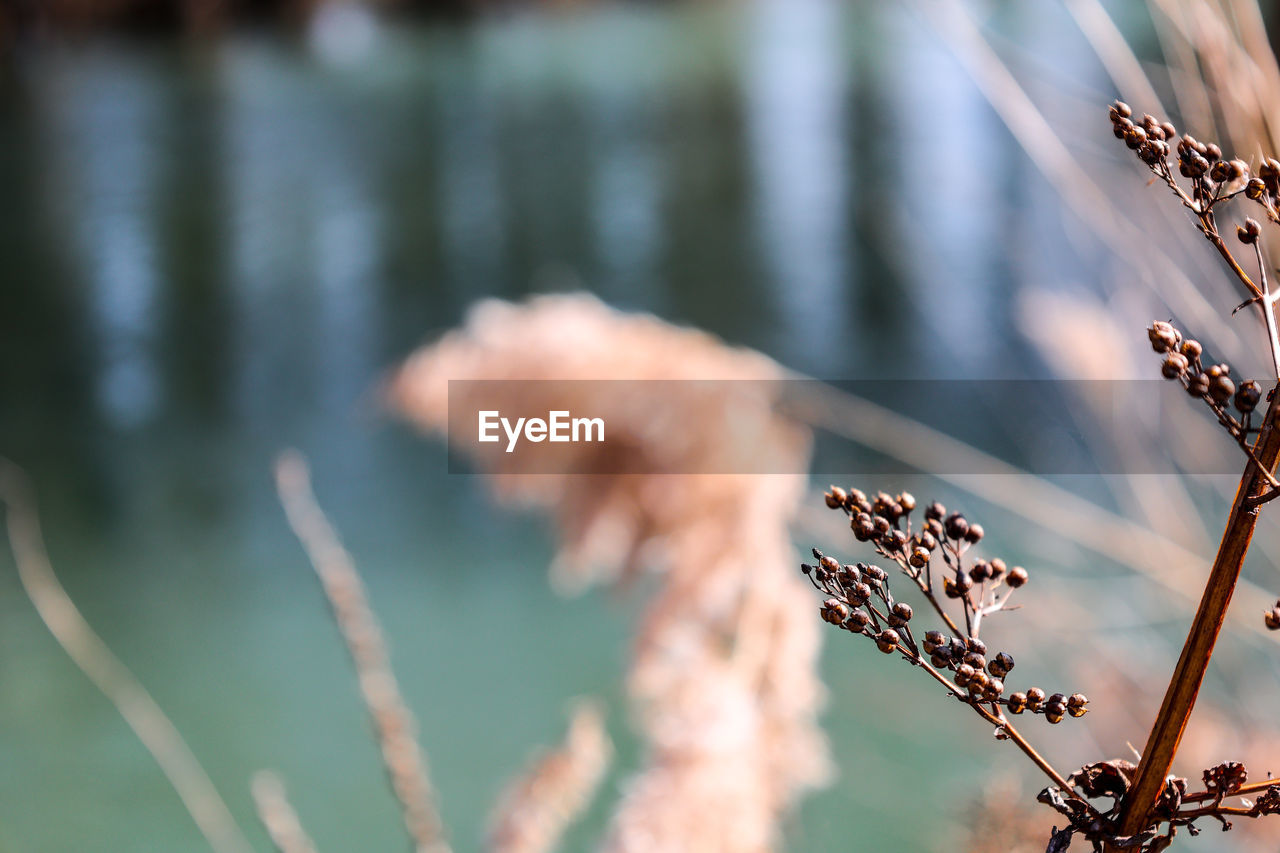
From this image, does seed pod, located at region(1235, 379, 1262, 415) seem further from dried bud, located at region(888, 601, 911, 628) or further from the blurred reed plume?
the blurred reed plume

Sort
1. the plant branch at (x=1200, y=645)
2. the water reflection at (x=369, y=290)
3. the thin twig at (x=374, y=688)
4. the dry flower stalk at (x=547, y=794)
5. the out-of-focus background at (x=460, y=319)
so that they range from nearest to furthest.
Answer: the plant branch at (x=1200, y=645)
the thin twig at (x=374, y=688)
the dry flower stalk at (x=547, y=794)
the out-of-focus background at (x=460, y=319)
the water reflection at (x=369, y=290)

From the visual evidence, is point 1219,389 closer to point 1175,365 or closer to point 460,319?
point 1175,365

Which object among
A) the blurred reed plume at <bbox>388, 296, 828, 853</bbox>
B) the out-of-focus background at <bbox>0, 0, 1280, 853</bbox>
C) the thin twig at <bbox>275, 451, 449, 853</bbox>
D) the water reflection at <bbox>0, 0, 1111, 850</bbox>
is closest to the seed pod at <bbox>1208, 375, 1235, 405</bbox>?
the out-of-focus background at <bbox>0, 0, 1280, 853</bbox>

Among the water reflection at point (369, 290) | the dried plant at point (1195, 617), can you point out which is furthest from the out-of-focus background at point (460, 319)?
the dried plant at point (1195, 617)

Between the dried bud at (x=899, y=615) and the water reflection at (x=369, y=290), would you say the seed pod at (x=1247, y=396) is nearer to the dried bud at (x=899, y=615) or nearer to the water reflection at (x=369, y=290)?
the dried bud at (x=899, y=615)

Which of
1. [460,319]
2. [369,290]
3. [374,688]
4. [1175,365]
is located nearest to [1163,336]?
[1175,365]
